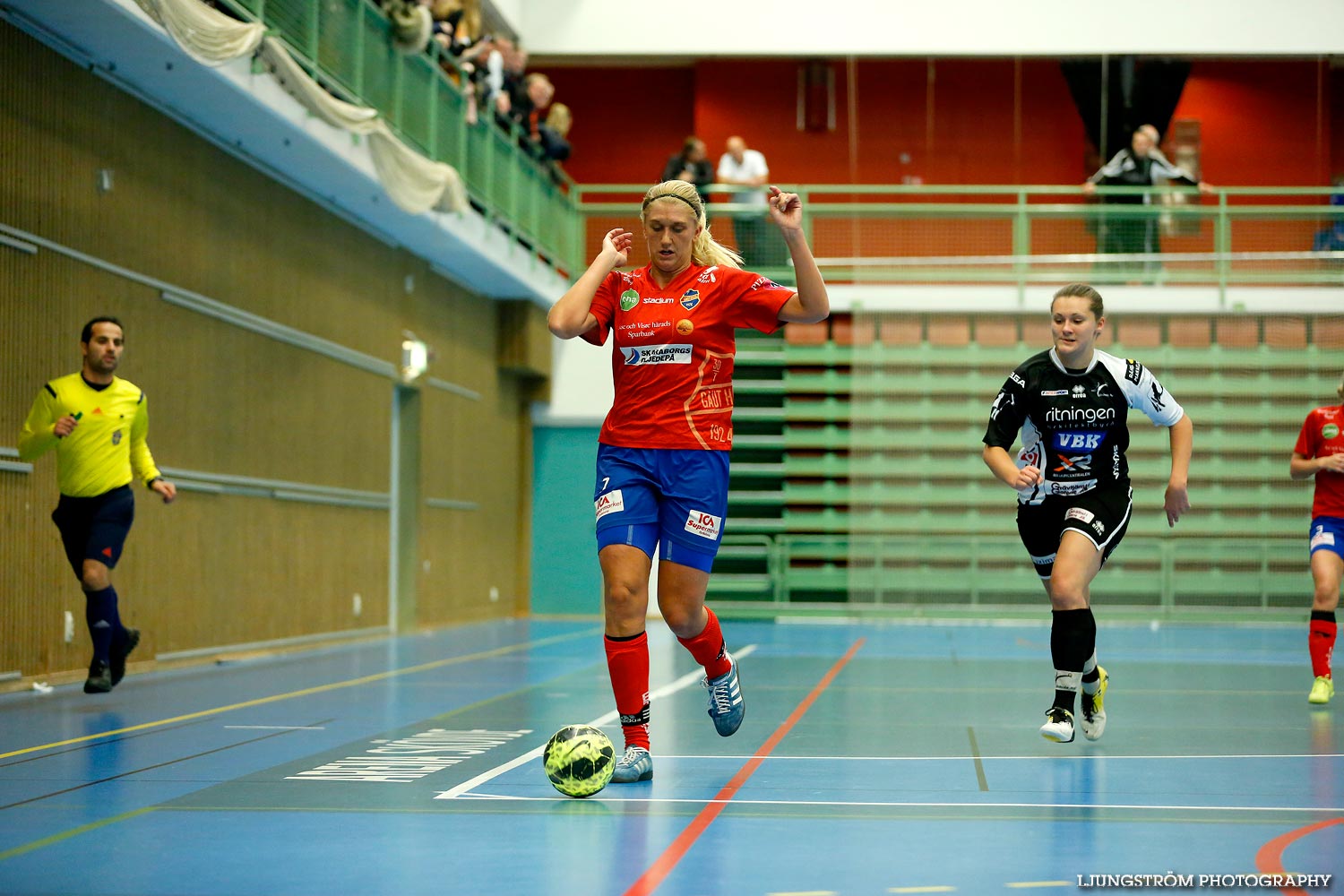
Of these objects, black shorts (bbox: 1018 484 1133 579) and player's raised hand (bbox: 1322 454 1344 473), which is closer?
black shorts (bbox: 1018 484 1133 579)

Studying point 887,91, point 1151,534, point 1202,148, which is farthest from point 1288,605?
point 887,91

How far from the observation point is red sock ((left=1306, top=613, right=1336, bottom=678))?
934cm

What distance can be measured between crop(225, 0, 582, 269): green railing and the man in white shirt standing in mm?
2531

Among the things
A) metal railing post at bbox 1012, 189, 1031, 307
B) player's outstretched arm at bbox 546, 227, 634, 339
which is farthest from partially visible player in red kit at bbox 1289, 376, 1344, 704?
metal railing post at bbox 1012, 189, 1031, 307

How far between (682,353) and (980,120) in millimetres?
22398

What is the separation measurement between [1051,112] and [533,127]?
1031cm

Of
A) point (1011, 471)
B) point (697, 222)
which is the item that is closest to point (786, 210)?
point (697, 222)

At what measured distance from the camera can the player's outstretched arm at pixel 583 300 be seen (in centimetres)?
572

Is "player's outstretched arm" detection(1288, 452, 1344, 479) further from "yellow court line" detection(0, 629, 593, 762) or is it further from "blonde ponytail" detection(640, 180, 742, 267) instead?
"yellow court line" detection(0, 629, 593, 762)

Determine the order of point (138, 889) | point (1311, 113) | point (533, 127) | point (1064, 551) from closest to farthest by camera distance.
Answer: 1. point (138, 889)
2. point (1064, 551)
3. point (533, 127)
4. point (1311, 113)

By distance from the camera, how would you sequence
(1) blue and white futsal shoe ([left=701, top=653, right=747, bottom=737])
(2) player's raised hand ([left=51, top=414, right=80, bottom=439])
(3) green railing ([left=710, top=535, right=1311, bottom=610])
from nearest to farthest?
(1) blue and white futsal shoe ([left=701, top=653, right=747, bottom=737]), (2) player's raised hand ([left=51, top=414, right=80, bottom=439]), (3) green railing ([left=710, top=535, right=1311, bottom=610])

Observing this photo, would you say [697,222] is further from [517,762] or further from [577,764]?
[517,762]

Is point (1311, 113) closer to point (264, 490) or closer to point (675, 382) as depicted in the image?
point (264, 490)

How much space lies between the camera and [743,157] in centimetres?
2317
